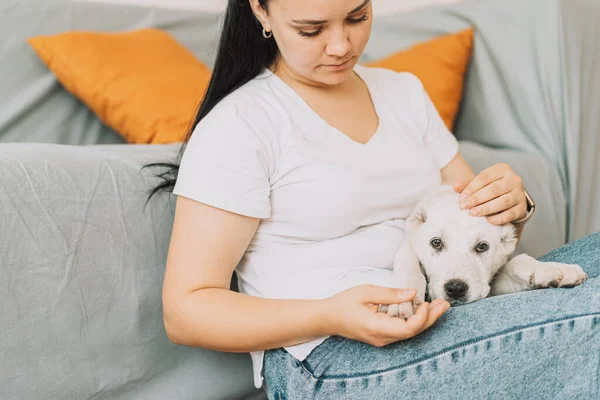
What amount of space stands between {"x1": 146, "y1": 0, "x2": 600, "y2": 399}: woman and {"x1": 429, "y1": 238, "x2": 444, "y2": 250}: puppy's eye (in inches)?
2.6

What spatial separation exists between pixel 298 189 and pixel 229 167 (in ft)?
0.42

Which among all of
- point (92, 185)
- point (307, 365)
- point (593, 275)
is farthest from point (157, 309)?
point (593, 275)

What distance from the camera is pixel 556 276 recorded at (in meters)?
1.00

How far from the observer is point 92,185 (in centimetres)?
116

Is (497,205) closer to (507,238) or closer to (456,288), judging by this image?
(507,238)

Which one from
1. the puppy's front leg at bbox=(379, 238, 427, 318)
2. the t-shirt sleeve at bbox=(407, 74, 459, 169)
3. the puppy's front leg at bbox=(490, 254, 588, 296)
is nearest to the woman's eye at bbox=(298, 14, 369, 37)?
the t-shirt sleeve at bbox=(407, 74, 459, 169)

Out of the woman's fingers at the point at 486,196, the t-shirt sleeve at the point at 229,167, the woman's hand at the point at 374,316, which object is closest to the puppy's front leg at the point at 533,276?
the woman's fingers at the point at 486,196

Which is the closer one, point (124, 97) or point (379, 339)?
point (379, 339)

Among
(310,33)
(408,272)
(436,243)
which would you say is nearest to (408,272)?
(408,272)

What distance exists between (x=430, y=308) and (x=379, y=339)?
8cm

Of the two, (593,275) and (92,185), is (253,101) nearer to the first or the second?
(92,185)

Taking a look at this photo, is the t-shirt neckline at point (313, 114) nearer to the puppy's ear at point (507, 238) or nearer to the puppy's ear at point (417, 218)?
the puppy's ear at point (417, 218)

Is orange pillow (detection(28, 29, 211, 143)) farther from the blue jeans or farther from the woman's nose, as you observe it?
the blue jeans

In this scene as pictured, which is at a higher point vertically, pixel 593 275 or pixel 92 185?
pixel 92 185
